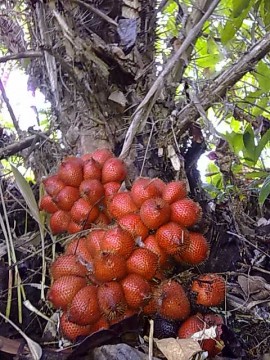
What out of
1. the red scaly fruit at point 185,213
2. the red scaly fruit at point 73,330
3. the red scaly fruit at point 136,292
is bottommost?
the red scaly fruit at point 73,330

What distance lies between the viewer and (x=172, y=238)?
0.95 metres

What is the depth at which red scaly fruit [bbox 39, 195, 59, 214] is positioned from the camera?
3.80 ft

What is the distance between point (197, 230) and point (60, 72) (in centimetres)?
70

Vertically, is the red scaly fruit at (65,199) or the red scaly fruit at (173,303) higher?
the red scaly fruit at (65,199)

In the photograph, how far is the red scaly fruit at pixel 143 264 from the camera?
923mm

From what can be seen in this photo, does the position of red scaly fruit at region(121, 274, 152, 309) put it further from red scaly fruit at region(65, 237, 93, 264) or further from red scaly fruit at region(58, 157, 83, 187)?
red scaly fruit at region(58, 157, 83, 187)

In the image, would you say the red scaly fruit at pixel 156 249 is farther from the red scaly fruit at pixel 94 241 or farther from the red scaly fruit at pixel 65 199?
the red scaly fruit at pixel 65 199

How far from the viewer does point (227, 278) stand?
3.84 feet

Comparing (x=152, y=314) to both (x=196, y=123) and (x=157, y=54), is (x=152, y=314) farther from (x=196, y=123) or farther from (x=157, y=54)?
(x=157, y=54)

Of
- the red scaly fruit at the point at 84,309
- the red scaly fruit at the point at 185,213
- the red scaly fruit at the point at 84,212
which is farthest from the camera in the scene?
the red scaly fruit at the point at 84,212

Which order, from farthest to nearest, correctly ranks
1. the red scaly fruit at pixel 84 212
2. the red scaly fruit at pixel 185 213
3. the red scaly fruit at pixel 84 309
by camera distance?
the red scaly fruit at pixel 84 212 → the red scaly fruit at pixel 185 213 → the red scaly fruit at pixel 84 309

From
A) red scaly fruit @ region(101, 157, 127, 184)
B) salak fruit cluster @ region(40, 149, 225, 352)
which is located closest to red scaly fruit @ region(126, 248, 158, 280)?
salak fruit cluster @ region(40, 149, 225, 352)

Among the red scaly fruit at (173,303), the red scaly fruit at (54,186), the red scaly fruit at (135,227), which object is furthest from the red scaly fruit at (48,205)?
the red scaly fruit at (173,303)

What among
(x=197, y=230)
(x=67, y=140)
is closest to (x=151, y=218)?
(x=197, y=230)
